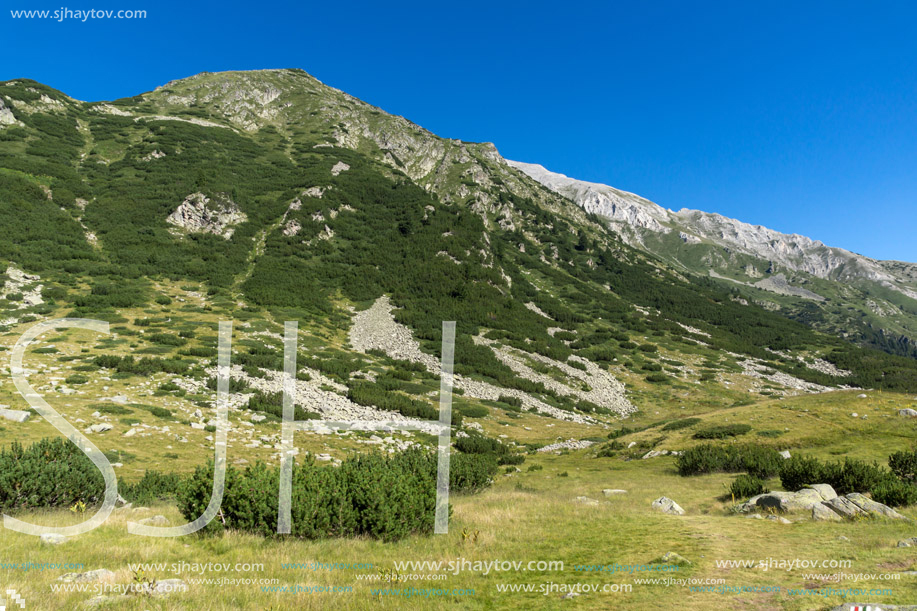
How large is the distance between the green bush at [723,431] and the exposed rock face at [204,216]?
2438 inches

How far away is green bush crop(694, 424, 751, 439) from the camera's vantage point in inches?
855

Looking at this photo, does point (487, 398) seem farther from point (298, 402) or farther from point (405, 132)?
point (405, 132)

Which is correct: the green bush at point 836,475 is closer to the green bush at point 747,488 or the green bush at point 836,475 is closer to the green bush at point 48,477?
the green bush at point 747,488

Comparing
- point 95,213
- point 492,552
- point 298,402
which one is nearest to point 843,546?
point 492,552

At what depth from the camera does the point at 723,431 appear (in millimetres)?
22016

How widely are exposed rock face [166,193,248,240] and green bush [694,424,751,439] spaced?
61925mm

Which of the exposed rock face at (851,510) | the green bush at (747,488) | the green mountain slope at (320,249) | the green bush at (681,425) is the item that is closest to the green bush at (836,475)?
the green bush at (747,488)

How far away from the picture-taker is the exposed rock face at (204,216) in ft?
190

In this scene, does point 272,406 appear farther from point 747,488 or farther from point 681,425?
point 681,425

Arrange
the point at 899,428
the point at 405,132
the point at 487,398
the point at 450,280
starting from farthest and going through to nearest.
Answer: the point at 405,132, the point at 450,280, the point at 487,398, the point at 899,428

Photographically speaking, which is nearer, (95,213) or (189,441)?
(189,441)

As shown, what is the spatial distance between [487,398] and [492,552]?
92.0 ft

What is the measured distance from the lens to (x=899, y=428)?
18.9 metres

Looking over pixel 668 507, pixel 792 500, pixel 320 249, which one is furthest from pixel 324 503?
pixel 320 249
